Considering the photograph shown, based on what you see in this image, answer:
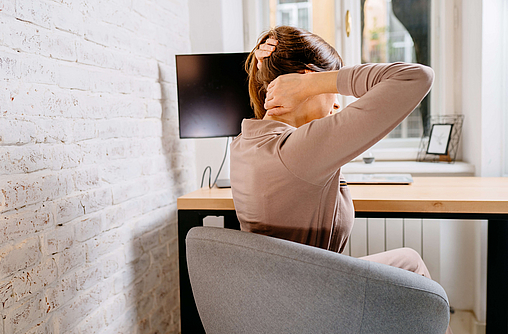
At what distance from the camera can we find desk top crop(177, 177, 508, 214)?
4.24 ft

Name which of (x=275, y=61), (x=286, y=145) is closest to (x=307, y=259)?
(x=286, y=145)

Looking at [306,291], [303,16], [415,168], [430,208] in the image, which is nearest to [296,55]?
[306,291]

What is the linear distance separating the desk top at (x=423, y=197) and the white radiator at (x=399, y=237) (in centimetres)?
44

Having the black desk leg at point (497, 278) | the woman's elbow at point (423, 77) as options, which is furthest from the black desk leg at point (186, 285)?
the black desk leg at point (497, 278)

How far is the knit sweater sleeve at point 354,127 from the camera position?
762 millimetres

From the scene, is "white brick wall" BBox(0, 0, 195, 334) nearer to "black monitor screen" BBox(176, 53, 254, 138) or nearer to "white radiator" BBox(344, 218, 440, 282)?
"black monitor screen" BBox(176, 53, 254, 138)

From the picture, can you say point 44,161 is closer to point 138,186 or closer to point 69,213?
point 69,213

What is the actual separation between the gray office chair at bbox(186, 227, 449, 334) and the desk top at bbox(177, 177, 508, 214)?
0.59 meters

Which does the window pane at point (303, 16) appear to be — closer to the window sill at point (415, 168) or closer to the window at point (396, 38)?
the window at point (396, 38)

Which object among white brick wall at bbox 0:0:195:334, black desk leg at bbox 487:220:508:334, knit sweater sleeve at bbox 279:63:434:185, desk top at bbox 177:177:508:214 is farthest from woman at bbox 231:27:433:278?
black desk leg at bbox 487:220:508:334

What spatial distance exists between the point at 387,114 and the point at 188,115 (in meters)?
1.19

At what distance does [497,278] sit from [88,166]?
5.00ft

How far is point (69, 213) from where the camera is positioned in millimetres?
1216

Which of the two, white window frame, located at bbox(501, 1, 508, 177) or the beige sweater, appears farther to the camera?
white window frame, located at bbox(501, 1, 508, 177)
